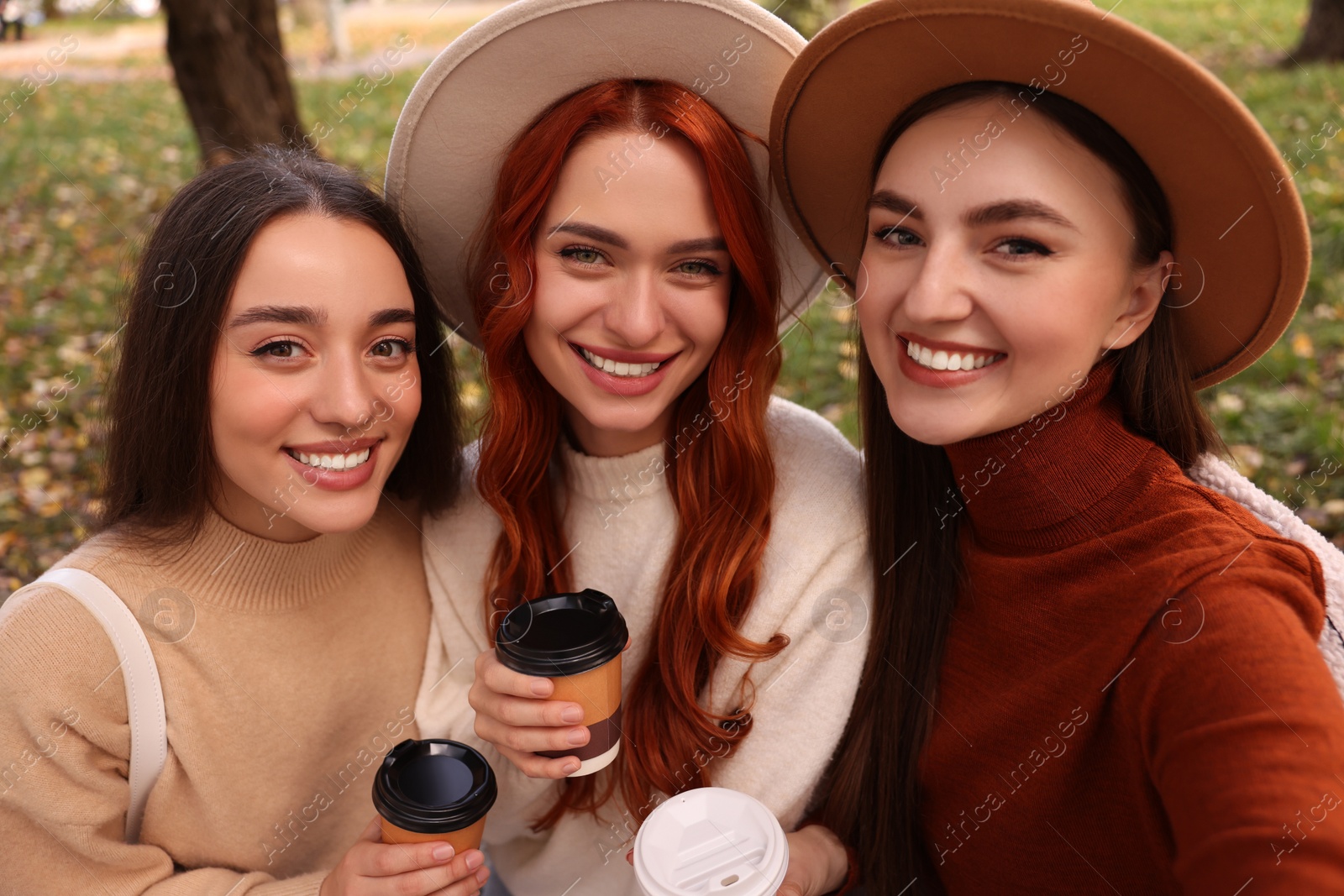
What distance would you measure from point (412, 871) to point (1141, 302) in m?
1.95

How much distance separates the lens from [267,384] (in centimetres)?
220

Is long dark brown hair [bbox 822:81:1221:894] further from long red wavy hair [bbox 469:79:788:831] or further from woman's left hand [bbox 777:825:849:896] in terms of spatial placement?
long red wavy hair [bbox 469:79:788:831]

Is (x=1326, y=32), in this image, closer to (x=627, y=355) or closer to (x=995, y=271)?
(x=995, y=271)

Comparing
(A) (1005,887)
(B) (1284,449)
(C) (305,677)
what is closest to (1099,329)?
(A) (1005,887)

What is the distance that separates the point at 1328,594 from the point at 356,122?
10666 millimetres

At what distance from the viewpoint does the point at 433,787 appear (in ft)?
7.01

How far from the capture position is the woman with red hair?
2.33 m

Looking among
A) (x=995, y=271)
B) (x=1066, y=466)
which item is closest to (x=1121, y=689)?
(x=1066, y=466)

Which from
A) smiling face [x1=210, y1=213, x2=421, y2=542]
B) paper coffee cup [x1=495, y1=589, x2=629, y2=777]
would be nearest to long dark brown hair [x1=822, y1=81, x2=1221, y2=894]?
paper coffee cup [x1=495, y1=589, x2=629, y2=777]

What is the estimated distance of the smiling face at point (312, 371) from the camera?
2.20 m

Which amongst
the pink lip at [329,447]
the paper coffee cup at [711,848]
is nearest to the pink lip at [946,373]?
the paper coffee cup at [711,848]

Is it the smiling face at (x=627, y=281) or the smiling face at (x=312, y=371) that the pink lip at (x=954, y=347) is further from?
the smiling face at (x=312, y=371)

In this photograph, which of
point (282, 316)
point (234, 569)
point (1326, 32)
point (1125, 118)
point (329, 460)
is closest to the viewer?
point (1125, 118)

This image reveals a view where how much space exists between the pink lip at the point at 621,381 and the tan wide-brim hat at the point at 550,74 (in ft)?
1.79
